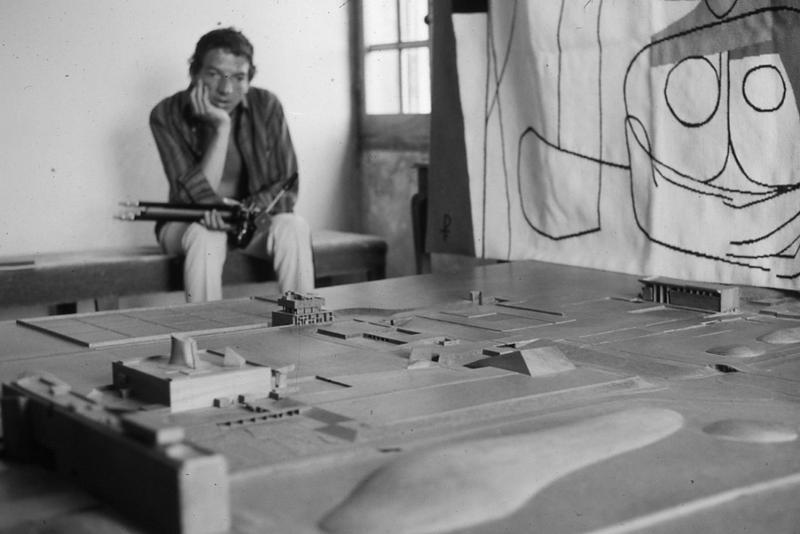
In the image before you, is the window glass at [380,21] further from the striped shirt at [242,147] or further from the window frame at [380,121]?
the striped shirt at [242,147]

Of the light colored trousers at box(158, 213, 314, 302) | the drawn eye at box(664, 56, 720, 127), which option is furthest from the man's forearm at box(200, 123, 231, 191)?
the drawn eye at box(664, 56, 720, 127)

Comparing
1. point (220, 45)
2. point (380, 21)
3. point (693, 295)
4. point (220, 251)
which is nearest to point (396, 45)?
point (380, 21)

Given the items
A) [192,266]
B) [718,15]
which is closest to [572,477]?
[718,15]

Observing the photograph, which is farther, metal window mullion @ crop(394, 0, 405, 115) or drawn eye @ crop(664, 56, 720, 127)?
metal window mullion @ crop(394, 0, 405, 115)

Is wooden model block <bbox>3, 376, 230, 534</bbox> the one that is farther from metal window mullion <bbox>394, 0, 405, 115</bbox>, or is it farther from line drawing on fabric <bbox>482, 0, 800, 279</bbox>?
metal window mullion <bbox>394, 0, 405, 115</bbox>

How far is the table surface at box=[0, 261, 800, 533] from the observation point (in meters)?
0.98

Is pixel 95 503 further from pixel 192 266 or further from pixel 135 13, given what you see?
pixel 135 13

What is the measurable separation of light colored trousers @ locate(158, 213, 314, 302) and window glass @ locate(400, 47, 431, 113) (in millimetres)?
1358

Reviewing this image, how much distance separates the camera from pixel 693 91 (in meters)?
2.68

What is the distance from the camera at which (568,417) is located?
1306 millimetres

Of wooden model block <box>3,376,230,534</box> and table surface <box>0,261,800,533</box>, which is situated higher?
wooden model block <box>3,376,230,534</box>

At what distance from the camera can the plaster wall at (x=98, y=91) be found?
4.38m

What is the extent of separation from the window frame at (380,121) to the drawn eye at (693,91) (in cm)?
217

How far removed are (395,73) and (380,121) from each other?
0.24m
